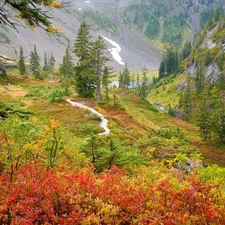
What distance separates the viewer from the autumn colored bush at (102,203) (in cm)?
565

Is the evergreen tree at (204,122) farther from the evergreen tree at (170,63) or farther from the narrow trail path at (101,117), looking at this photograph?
the evergreen tree at (170,63)

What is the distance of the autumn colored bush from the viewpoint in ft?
18.5

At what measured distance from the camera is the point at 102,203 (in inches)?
225

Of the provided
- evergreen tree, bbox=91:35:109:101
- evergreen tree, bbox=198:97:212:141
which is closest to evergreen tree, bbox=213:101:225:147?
evergreen tree, bbox=198:97:212:141

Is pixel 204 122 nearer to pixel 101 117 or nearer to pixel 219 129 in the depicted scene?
pixel 219 129

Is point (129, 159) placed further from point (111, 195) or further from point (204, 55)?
point (204, 55)

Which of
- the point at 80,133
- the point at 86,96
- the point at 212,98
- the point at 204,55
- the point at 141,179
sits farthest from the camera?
the point at 204,55

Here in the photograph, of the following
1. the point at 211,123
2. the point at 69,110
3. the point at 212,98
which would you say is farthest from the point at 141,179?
the point at 212,98

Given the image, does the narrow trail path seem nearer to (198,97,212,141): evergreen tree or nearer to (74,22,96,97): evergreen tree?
(74,22,96,97): evergreen tree

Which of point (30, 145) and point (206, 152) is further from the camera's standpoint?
point (206, 152)

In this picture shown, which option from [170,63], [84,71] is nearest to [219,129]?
[84,71]

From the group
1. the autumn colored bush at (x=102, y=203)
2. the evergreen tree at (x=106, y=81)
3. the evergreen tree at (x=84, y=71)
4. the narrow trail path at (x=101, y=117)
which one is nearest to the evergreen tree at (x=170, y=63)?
the evergreen tree at (x=106, y=81)

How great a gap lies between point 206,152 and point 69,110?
76.9 feet

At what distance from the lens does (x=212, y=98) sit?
91938mm
